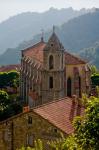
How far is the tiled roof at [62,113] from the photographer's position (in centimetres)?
5249

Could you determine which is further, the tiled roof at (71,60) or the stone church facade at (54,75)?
the tiled roof at (71,60)

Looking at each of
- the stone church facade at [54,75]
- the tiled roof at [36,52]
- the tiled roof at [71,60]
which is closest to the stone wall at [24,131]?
the stone church facade at [54,75]

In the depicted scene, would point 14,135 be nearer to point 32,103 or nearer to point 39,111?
point 39,111

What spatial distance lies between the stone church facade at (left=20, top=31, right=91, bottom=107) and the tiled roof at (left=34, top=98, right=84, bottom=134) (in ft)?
85.1

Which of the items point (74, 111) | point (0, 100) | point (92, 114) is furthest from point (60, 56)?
point (92, 114)

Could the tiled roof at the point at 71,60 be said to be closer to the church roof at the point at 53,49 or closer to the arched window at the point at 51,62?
the church roof at the point at 53,49

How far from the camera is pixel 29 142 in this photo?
179 feet

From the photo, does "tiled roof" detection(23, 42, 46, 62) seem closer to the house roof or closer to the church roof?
the church roof

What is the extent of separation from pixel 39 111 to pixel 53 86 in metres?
32.1

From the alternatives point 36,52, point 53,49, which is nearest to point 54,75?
point 53,49

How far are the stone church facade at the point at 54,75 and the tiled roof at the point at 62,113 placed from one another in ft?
85.1

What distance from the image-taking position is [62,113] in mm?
55156

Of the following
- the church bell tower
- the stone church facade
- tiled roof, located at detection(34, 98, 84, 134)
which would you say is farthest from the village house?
the stone church facade

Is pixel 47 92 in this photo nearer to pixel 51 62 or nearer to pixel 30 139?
pixel 51 62
